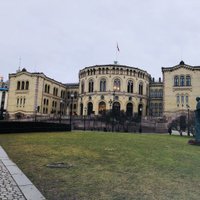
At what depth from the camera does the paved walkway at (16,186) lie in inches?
234

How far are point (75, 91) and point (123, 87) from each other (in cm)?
2457

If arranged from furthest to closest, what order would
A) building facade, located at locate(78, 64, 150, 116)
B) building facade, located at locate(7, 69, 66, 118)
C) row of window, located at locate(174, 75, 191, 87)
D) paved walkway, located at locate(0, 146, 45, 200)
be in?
building facade, located at locate(7, 69, 66, 118) < building facade, located at locate(78, 64, 150, 116) < row of window, located at locate(174, 75, 191, 87) < paved walkway, located at locate(0, 146, 45, 200)

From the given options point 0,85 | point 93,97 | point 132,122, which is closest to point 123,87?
point 93,97

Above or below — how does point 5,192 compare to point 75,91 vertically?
below

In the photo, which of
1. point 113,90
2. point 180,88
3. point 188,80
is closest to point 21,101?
point 113,90

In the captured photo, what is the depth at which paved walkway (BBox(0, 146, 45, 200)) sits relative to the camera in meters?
5.94

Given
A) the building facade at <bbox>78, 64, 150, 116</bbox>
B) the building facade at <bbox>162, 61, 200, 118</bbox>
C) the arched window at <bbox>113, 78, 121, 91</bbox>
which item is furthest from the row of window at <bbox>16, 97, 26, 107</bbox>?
the building facade at <bbox>162, 61, 200, 118</bbox>

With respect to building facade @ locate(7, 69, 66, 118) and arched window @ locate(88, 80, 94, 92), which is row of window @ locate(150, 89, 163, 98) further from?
building facade @ locate(7, 69, 66, 118)

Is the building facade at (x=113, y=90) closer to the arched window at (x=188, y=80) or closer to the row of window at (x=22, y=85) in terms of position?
the arched window at (x=188, y=80)

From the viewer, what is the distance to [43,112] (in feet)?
270

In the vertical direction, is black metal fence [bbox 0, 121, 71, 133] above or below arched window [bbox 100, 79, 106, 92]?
below

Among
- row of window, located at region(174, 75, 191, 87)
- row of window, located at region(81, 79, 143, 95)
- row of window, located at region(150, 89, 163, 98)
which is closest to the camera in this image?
row of window, located at region(174, 75, 191, 87)

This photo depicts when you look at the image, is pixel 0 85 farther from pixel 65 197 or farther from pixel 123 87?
pixel 65 197

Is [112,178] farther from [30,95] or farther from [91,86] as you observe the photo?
[30,95]
